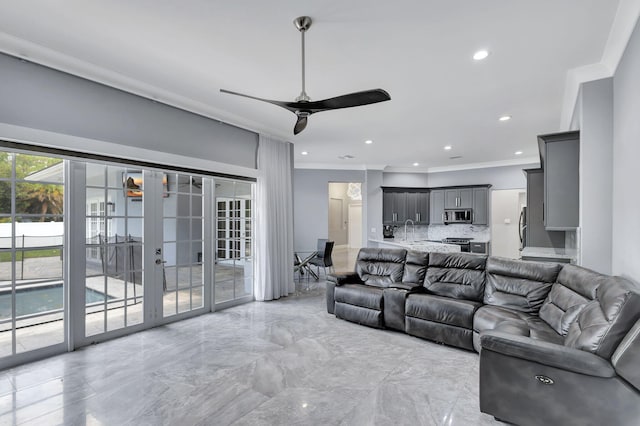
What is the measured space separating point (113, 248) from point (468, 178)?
8420mm

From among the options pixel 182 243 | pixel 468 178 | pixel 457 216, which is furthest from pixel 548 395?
pixel 468 178

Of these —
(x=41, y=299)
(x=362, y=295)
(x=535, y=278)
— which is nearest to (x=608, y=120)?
(x=535, y=278)

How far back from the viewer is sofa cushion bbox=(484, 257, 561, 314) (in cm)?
333

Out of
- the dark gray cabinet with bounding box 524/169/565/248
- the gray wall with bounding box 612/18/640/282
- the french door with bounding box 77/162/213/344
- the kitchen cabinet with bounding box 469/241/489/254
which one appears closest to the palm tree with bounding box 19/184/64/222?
the french door with bounding box 77/162/213/344

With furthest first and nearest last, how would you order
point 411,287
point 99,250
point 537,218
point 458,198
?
point 458,198 < point 537,218 < point 411,287 < point 99,250

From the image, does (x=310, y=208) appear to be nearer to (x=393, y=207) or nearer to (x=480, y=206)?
(x=393, y=207)

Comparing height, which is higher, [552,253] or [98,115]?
[98,115]

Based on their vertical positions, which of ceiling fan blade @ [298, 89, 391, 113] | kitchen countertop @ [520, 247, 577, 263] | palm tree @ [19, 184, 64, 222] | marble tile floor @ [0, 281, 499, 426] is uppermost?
ceiling fan blade @ [298, 89, 391, 113]

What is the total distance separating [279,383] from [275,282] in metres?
2.89

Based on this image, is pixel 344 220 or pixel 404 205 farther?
pixel 344 220

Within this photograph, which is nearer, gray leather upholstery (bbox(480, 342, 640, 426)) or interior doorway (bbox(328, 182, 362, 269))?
gray leather upholstery (bbox(480, 342, 640, 426))

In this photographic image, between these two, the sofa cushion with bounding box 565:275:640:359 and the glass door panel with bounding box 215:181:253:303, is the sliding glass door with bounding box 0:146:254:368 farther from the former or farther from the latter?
the sofa cushion with bounding box 565:275:640:359

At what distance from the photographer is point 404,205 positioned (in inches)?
354

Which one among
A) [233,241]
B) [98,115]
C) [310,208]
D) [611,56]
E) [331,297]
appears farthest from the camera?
[310,208]
